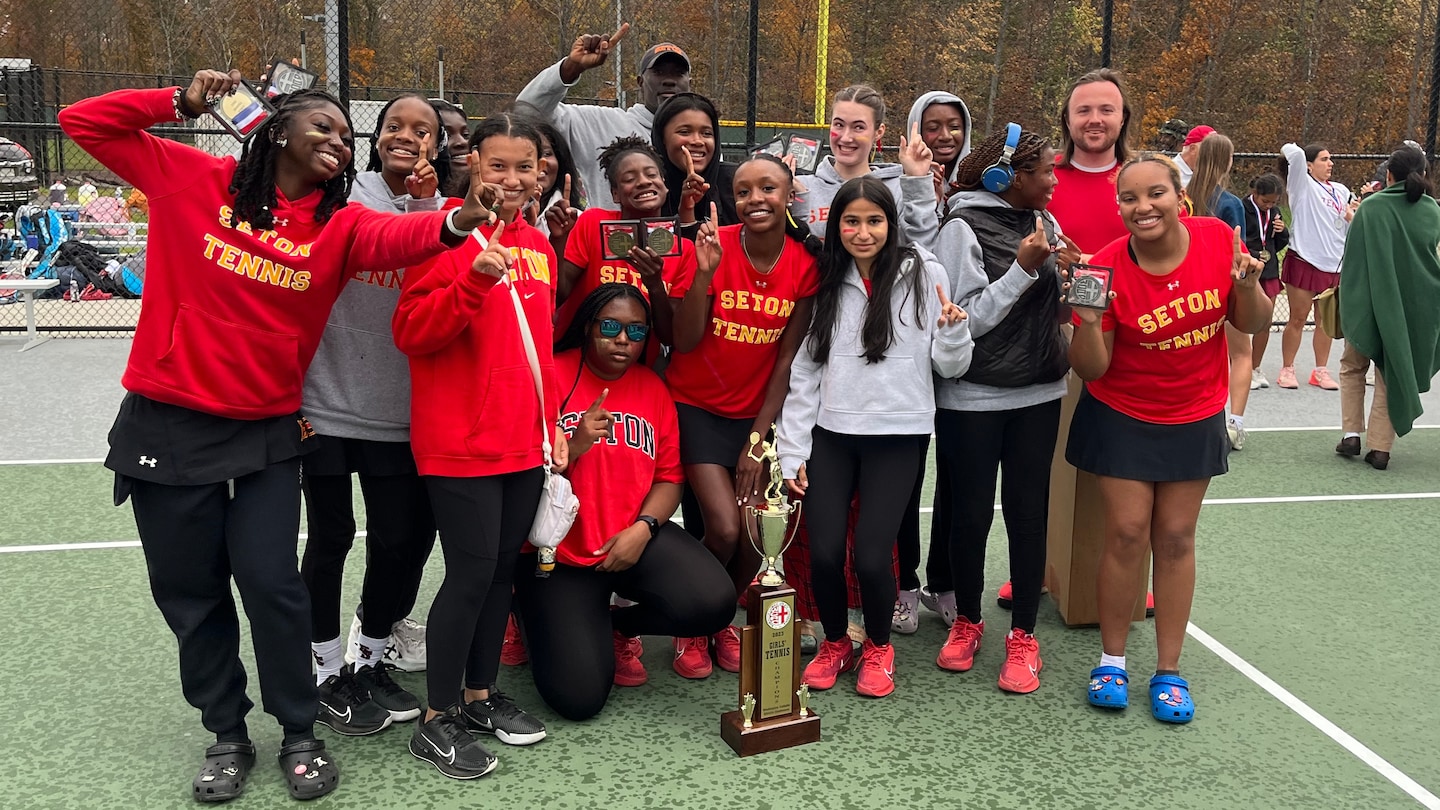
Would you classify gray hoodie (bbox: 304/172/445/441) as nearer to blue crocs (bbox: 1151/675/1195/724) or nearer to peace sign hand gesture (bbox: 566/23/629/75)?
peace sign hand gesture (bbox: 566/23/629/75)

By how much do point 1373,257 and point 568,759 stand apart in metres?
5.27

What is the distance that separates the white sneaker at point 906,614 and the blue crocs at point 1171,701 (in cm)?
89

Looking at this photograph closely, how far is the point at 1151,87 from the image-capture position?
25766 mm

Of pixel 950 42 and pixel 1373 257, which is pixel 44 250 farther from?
pixel 950 42

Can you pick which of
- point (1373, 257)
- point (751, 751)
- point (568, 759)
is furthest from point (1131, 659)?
point (1373, 257)

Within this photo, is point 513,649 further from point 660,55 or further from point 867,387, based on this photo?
point 660,55

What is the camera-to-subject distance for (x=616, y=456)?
3.61 meters

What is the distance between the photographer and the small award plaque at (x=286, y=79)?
3078 millimetres

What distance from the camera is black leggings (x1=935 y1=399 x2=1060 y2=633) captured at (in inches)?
146

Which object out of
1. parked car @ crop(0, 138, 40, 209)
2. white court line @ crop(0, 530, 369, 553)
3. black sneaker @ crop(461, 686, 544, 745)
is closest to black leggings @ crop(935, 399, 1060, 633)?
black sneaker @ crop(461, 686, 544, 745)

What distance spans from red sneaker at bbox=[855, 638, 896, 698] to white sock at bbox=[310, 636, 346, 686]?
1.57 metres

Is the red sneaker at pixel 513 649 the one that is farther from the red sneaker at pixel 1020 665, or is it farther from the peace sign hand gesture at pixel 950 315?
the peace sign hand gesture at pixel 950 315

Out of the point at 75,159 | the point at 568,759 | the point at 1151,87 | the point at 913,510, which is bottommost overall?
the point at 568,759

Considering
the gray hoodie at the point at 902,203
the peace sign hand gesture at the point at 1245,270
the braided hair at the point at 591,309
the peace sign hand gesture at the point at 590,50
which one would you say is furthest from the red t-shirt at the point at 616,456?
the peace sign hand gesture at the point at 1245,270
